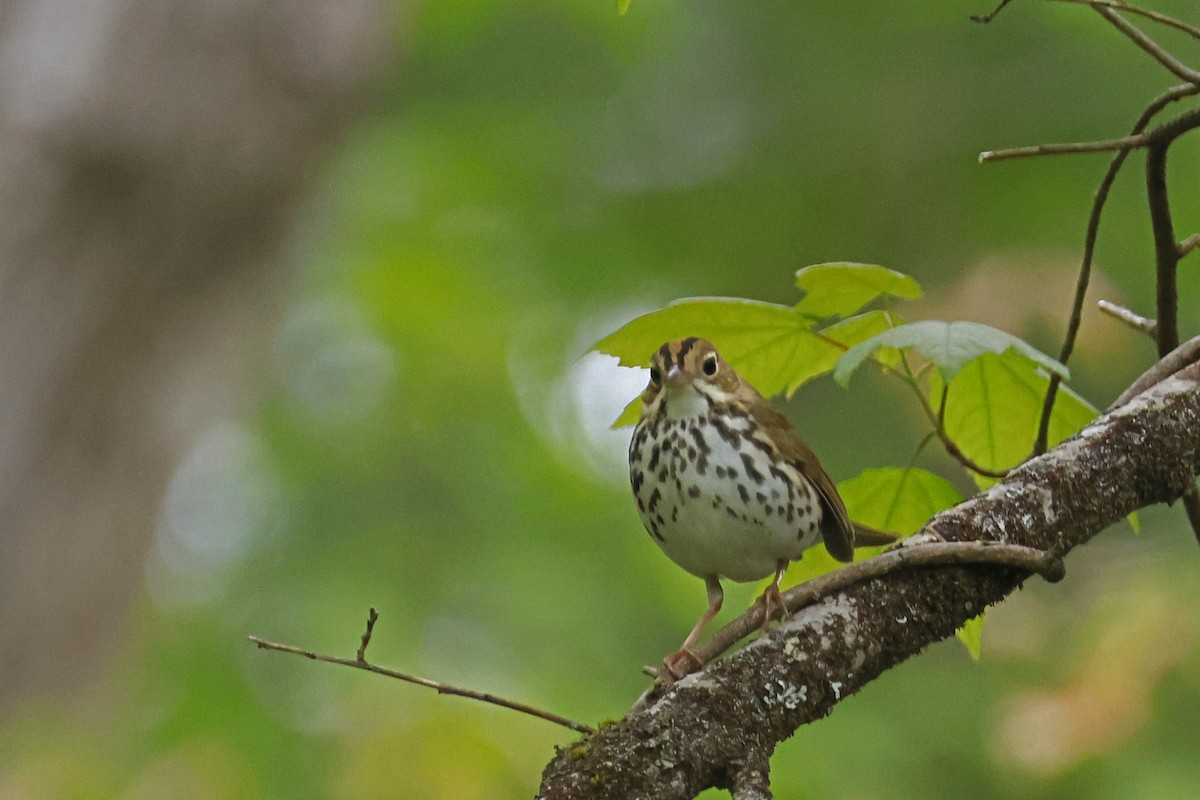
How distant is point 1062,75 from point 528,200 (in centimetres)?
234

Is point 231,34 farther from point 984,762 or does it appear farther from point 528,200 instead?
point 984,762

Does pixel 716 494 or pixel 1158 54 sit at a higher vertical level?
pixel 1158 54

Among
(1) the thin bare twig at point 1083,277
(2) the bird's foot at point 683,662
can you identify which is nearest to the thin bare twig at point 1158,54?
(1) the thin bare twig at point 1083,277

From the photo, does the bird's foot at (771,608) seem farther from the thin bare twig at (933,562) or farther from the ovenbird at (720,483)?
the ovenbird at (720,483)

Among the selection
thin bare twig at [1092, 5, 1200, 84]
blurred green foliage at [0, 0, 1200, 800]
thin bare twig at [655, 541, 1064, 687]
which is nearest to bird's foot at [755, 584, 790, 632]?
thin bare twig at [655, 541, 1064, 687]

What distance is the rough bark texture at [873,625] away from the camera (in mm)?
1131

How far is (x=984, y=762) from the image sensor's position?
431cm

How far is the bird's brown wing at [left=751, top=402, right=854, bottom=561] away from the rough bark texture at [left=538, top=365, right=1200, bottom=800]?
0.37m

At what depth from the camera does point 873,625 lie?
1.31 metres

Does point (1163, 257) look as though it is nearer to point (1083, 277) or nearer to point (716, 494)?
point (1083, 277)

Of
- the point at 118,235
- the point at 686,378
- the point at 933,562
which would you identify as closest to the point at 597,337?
the point at 118,235

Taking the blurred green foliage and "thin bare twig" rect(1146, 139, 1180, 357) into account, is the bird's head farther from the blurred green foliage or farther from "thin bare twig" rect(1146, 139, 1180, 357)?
the blurred green foliage

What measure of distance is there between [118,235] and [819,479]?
254cm

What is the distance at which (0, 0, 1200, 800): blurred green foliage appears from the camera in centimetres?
393
